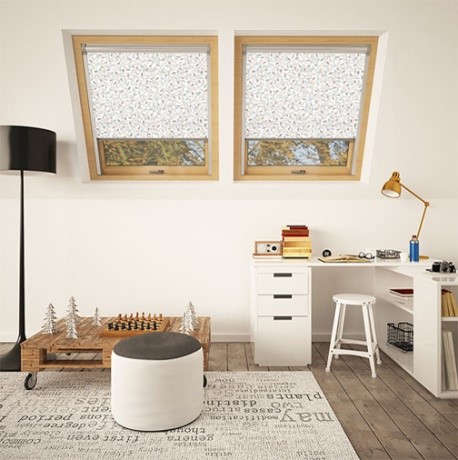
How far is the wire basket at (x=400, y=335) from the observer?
12.1ft

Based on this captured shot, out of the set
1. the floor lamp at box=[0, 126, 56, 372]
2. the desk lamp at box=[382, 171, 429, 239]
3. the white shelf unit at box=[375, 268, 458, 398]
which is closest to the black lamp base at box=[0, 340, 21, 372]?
the floor lamp at box=[0, 126, 56, 372]

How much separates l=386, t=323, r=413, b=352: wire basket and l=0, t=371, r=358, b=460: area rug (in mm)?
1010

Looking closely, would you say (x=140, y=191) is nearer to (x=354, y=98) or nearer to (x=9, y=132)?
(x=9, y=132)

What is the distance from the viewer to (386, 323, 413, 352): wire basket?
12.1 ft

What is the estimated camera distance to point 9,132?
3.31 meters

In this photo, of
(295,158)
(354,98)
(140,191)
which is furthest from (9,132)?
(354,98)

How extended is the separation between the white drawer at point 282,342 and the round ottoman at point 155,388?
43.2 inches

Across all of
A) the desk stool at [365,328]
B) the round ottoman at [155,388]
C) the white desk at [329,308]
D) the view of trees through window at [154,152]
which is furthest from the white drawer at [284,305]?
the view of trees through window at [154,152]

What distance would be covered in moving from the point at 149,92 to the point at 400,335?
292 centimetres

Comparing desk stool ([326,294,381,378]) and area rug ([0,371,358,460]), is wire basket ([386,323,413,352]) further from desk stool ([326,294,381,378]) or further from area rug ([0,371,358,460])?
area rug ([0,371,358,460])

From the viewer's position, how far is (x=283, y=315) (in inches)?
137

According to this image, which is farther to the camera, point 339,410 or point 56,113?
point 56,113

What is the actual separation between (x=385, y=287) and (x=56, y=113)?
3.15m

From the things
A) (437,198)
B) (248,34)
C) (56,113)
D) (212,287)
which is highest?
(248,34)
